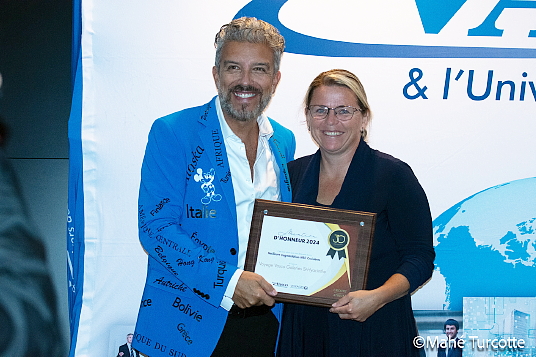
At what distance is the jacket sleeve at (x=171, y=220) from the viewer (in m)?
2.17

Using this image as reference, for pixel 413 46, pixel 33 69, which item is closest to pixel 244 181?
pixel 413 46

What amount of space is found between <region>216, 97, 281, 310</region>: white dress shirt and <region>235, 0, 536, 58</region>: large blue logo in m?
1.07

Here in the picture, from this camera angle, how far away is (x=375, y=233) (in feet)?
7.52

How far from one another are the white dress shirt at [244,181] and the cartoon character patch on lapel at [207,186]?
0.35 ft

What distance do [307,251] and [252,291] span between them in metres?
0.30

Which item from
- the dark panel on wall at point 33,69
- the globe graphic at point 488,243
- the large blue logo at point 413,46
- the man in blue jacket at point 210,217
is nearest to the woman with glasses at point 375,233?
the man in blue jacket at point 210,217

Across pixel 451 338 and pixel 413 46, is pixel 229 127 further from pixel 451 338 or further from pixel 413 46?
pixel 451 338

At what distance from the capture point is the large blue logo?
10.9 feet

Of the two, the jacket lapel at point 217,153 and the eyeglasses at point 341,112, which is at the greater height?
the eyeglasses at point 341,112

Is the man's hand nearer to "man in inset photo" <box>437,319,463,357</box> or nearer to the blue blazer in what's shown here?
the blue blazer

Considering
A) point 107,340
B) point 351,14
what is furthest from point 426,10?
point 107,340

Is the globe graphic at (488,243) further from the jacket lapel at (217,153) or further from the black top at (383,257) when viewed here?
the jacket lapel at (217,153)

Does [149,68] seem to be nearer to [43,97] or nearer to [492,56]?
[43,97]

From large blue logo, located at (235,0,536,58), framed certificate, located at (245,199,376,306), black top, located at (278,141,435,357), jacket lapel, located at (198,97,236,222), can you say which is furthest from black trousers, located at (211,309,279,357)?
large blue logo, located at (235,0,536,58)
